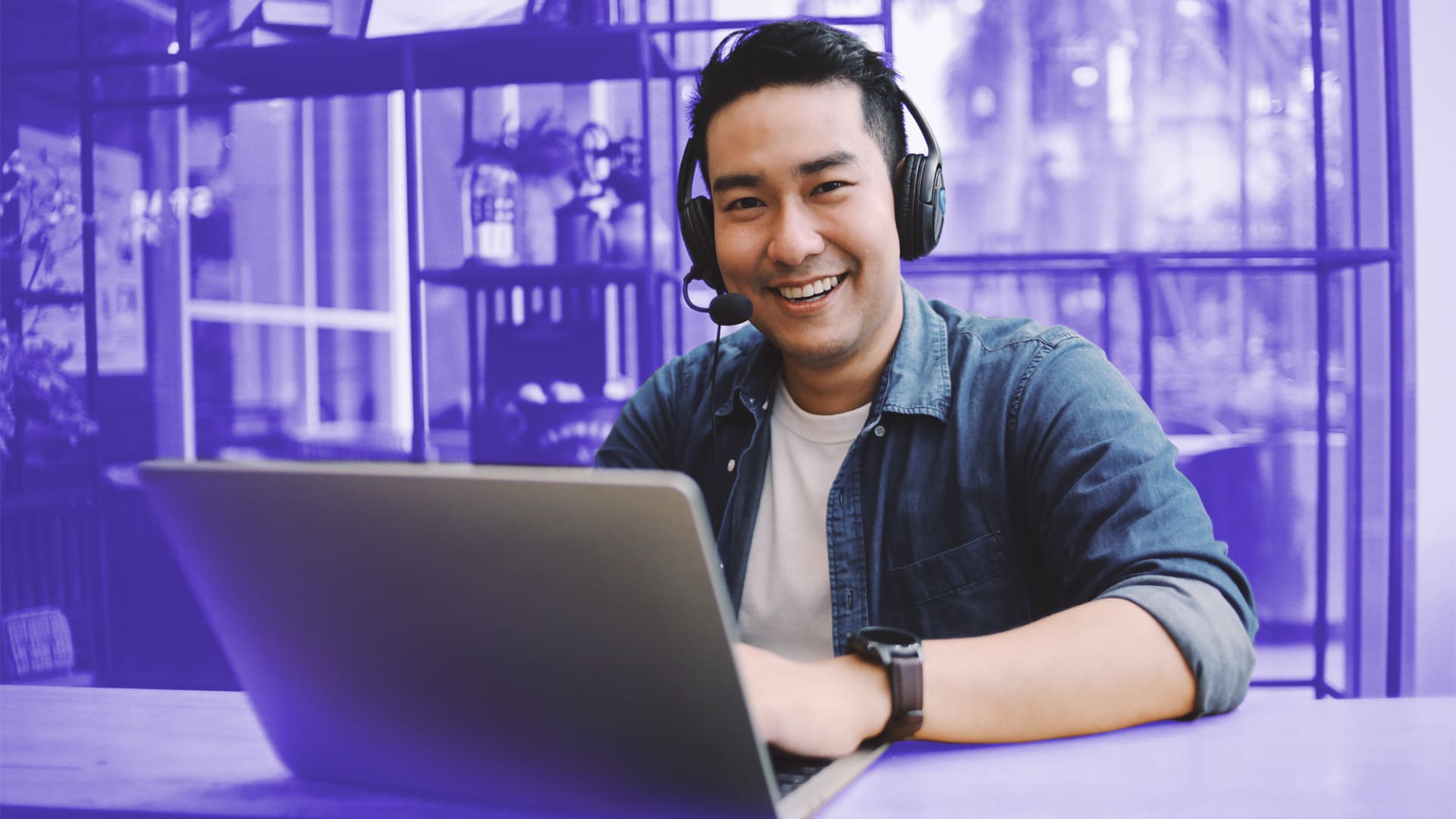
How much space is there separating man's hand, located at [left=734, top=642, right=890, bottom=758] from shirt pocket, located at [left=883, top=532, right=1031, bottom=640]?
43 cm

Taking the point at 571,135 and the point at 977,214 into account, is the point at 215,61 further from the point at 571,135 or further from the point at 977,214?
the point at 977,214

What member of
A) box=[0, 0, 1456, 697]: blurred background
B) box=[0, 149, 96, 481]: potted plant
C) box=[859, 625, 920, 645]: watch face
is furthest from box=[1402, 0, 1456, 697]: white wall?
box=[0, 149, 96, 481]: potted plant

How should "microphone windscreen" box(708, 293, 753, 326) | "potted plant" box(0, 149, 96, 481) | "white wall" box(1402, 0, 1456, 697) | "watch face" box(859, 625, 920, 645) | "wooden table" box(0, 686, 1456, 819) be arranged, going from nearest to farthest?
"wooden table" box(0, 686, 1456, 819) → "watch face" box(859, 625, 920, 645) → "microphone windscreen" box(708, 293, 753, 326) → "white wall" box(1402, 0, 1456, 697) → "potted plant" box(0, 149, 96, 481)

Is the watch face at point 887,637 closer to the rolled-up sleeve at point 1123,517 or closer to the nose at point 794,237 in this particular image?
the rolled-up sleeve at point 1123,517

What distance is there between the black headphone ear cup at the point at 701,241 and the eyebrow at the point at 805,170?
0.41 ft

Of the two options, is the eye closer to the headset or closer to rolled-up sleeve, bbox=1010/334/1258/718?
the headset

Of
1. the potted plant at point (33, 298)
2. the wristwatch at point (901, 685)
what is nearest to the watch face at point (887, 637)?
the wristwatch at point (901, 685)

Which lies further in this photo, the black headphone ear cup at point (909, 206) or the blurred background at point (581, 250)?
the blurred background at point (581, 250)

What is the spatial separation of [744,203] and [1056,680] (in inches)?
25.6

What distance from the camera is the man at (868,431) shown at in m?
0.92

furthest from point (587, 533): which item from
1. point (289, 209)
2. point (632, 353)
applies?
point (289, 209)

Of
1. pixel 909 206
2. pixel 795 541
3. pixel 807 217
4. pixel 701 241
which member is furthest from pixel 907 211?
pixel 795 541

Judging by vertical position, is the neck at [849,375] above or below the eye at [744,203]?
below

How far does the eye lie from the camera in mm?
1145
